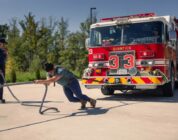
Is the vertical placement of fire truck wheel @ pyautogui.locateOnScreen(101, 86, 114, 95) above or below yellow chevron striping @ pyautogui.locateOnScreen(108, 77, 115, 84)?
below

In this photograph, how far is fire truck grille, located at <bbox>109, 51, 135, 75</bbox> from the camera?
37.9 ft

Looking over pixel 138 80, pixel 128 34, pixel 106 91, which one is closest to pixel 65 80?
pixel 138 80

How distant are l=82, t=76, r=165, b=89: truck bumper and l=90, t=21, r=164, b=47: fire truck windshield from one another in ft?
3.83

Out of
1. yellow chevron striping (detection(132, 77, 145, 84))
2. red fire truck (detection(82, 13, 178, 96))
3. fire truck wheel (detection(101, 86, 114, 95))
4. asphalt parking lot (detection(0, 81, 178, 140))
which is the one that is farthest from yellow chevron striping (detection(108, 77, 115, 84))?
fire truck wheel (detection(101, 86, 114, 95))

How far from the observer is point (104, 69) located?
12039mm

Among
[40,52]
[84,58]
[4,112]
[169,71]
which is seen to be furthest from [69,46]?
[4,112]

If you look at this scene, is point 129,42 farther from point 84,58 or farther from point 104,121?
point 84,58

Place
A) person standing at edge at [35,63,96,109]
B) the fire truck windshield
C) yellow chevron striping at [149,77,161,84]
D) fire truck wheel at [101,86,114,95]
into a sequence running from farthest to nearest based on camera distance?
fire truck wheel at [101,86,114,95] → the fire truck windshield → yellow chevron striping at [149,77,161,84] → person standing at edge at [35,63,96,109]

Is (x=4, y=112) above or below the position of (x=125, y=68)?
below

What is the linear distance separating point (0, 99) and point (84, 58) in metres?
23.0

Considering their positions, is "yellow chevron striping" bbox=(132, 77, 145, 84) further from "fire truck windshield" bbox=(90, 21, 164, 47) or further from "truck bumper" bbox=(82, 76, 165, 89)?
"fire truck windshield" bbox=(90, 21, 164, 47)

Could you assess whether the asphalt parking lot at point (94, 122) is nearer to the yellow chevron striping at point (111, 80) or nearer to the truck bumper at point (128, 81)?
the truck bumper at point (128, 81)

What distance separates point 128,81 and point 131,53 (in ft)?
3.05

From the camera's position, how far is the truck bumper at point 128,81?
11.1 m
